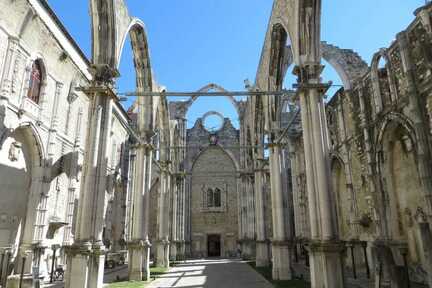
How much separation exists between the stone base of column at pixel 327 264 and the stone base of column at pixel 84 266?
5.40 meters

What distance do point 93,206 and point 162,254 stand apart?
461 inches

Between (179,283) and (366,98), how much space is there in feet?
37.1

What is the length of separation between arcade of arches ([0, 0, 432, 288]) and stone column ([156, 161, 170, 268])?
102mm

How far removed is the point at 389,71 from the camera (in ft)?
40.7

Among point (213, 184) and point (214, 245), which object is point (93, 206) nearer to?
point (213, 184)

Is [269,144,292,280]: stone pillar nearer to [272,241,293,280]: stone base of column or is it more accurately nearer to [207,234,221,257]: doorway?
[272,241,293,280]: stone base of column

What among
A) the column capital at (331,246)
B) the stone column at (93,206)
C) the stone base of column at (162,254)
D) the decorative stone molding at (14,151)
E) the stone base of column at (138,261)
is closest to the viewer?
the column capital at (331,246)

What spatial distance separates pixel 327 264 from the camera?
7.43m

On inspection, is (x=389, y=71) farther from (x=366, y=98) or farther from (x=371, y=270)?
(x=371, y=270)

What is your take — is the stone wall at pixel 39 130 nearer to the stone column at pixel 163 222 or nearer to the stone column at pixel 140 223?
the stone column at pixel 140 223

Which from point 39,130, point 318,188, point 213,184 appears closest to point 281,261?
point 318,188

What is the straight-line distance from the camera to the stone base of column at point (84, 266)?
759cm

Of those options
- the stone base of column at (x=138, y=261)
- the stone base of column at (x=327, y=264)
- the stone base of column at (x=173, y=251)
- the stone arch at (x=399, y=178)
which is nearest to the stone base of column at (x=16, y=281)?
the stone base of column at (x=138, y=261)

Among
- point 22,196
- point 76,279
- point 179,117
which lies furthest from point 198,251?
point 76,279
